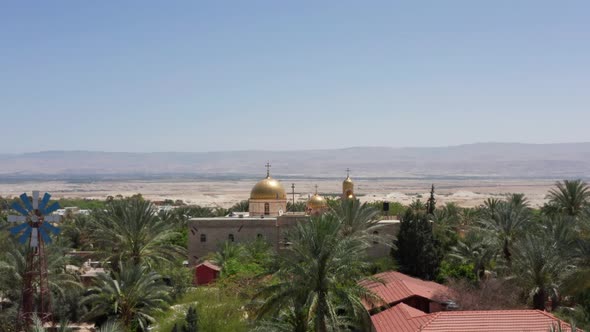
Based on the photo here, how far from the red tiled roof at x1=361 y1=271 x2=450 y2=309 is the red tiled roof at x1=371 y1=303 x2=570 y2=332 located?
407 centimetres

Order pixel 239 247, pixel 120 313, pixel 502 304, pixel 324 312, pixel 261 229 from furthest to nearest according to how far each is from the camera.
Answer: pixel 261 229 → pixel 239 247 → pixel 502 304 → pixel 120 313 → pixel 324 312

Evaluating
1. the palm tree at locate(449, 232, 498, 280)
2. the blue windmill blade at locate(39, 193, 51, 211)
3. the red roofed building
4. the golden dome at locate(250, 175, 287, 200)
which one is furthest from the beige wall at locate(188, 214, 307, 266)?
the blue windmill blade at locate(39, 193, 51, 211)

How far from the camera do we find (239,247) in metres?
39.2

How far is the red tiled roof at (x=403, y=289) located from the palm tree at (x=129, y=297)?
7.91 metres

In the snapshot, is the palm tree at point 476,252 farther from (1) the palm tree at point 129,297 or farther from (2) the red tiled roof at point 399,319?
(1) the palm tree at point 129,297

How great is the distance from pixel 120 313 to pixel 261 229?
16.2 meters

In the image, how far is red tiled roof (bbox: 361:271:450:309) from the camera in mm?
28212

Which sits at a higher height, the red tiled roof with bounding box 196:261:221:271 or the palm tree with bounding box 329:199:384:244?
the palm tree with bounding box 329:199:384:244

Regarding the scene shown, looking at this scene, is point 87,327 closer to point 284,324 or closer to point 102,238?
point 102,238

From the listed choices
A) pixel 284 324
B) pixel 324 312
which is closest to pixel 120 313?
pixel 284 324

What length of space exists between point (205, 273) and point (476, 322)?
62.3 feet

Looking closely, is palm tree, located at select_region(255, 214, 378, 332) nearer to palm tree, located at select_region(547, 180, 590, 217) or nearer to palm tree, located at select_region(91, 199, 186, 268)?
palm tree, located at select_region(91, 199, 186, 268)

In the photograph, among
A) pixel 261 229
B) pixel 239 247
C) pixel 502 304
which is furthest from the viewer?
pixel 261 229

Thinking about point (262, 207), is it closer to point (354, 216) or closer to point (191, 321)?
point (354, 216)
